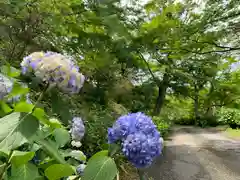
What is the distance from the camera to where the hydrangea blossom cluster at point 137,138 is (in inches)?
27.8

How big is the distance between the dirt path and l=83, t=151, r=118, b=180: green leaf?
15.6 feet

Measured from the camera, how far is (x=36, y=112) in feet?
2.23

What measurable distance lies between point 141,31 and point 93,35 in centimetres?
86

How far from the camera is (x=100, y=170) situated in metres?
0.65

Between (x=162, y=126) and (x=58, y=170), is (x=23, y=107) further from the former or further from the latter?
(x=162, y=126)

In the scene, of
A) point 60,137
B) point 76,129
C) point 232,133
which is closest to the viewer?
point 60,137

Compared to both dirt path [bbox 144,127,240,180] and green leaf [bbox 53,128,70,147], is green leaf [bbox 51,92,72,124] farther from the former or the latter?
dirt path [bbox 144,127,240,180]

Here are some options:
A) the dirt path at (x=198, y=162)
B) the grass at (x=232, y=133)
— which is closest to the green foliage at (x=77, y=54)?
the dirt path at (x=198, y=162)

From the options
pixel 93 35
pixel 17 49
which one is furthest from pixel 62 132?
pixel 17 49

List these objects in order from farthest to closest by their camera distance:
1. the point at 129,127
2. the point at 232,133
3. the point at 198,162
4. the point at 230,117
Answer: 1. the point at 230,117
2. the point at 232,133
3. the point at 198,162
4. the point at 129,127


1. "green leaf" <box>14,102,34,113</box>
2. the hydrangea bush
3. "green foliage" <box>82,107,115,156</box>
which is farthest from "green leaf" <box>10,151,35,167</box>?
"green foliage" <box>82,107,115,156</box>

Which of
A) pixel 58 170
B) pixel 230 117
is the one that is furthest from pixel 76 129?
pixel 230 117

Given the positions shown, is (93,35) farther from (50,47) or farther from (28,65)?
(28,65)

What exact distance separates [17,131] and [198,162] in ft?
21.5
